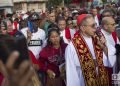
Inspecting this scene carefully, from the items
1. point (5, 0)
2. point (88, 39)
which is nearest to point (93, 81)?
point (88, 39)

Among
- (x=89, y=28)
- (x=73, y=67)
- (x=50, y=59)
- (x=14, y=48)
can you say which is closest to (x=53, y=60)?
(x=50, y=59)

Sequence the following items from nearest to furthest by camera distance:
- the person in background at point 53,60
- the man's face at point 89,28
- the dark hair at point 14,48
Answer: the dark hair at point 14,48, the man's face at point 89,28, the person in background at point 53,60

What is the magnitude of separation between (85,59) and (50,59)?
0.90 metres

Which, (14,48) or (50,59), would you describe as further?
(50,59)

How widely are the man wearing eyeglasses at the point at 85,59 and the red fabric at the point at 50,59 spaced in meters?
0.75

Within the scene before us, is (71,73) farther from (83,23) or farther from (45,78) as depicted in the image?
(45,78)

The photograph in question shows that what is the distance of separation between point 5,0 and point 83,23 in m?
32.8

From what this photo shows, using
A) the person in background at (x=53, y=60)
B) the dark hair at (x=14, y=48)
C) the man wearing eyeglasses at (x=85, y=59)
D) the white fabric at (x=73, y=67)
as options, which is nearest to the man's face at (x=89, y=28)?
the man wearing eyeglasses at (x=85, y=59)

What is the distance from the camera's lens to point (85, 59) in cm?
521

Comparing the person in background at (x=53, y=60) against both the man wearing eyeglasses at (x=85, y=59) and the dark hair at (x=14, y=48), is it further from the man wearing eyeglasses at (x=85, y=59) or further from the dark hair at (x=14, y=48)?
the dark hair at (x=14, y=48)

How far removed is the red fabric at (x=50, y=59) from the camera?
235 inches

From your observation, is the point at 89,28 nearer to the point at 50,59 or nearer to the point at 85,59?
the point at 85,59

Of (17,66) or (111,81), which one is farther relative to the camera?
(111,81)

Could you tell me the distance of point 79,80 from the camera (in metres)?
5.26
